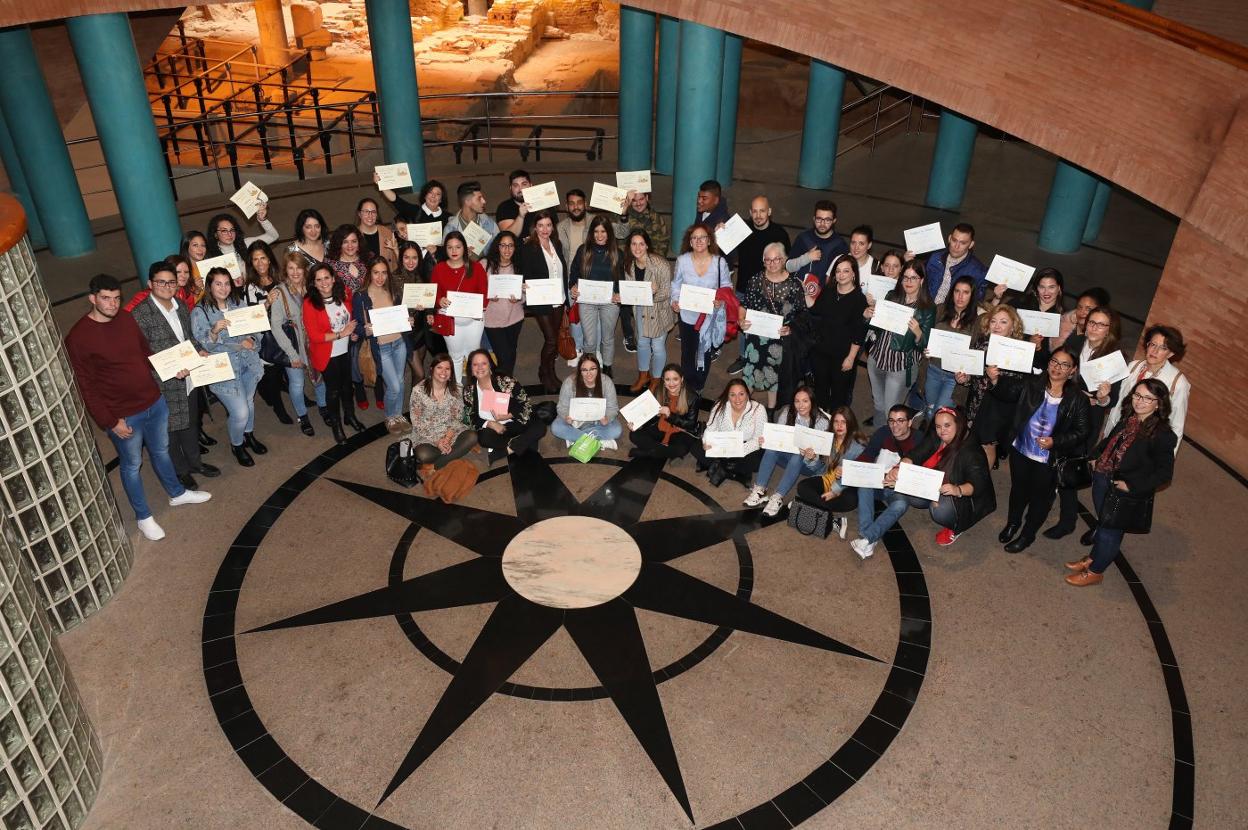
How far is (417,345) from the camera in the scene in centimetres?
924

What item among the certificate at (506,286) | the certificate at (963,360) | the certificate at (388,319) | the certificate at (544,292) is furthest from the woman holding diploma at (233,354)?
the certificate at (963,360)

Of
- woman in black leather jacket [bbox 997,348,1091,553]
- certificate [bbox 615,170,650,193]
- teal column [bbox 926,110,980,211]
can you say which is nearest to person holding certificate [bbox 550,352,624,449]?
certificate [bbox 615,170,650,193]

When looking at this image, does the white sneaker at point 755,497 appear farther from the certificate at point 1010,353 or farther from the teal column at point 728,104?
the teal column at point 728,104

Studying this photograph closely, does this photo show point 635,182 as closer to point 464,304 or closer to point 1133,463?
point 464,304

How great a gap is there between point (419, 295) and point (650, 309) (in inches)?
87.1

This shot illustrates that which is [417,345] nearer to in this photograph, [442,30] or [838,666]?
[838,666]

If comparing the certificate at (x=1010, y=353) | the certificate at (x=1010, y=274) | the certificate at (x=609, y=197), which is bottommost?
the certificate at (x=1010, y=353)

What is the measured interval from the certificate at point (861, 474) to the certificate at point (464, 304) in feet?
12.0

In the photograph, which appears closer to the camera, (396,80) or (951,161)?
(396,80)

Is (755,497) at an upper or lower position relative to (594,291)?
lower

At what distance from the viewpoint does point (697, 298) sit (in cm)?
834

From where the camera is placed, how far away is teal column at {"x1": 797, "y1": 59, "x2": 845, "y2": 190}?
1444 centimetres

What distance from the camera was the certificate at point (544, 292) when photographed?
8562 millimetres

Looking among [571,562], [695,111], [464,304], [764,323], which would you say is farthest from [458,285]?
[695,111]
